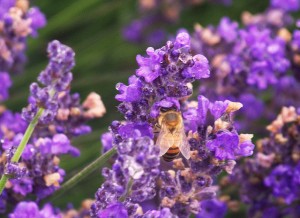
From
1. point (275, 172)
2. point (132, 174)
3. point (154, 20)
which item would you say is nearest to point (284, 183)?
point (275, 172)

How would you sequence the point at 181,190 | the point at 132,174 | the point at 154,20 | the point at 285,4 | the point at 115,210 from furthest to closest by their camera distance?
the point at 154,20 < the point at 285,4 < the point at 181,190 < the point at 115,210 < the point at 132,174

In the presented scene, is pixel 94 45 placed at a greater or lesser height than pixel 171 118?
greater

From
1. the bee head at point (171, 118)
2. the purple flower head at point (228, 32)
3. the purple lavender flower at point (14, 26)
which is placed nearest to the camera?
the bee head at point (171, 118)

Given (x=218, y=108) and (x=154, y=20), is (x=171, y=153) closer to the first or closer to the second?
(x=218, y=108)

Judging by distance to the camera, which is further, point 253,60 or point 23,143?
point 253,60

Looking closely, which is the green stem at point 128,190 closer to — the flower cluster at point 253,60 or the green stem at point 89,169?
the green stem at point 89,169

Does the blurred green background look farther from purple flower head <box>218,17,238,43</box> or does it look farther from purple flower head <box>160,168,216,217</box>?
purple flower head <box>160,168,216,217</box>

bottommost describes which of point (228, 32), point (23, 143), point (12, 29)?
point (23, 143)

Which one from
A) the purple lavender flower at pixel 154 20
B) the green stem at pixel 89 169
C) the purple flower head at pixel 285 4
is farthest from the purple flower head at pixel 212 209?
the purple lavender flower at pixel 154 20
